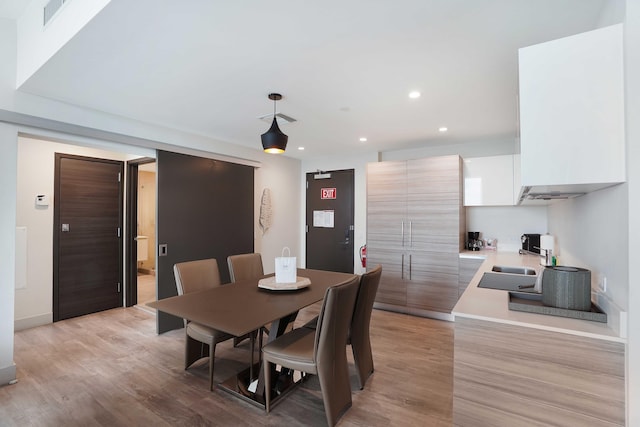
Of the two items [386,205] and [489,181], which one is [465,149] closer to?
[489,181]

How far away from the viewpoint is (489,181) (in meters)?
4.04

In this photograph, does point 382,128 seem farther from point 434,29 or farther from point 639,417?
point 639,417

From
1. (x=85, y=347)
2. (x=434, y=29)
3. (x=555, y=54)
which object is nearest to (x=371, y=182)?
(x=434, y=29)

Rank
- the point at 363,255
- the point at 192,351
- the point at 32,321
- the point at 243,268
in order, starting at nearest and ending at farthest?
1. the point at 192,351
2. the point at 243,268
3. the point at 32,321
4. the point at 363,255

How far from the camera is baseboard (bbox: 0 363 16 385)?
2.47 metres

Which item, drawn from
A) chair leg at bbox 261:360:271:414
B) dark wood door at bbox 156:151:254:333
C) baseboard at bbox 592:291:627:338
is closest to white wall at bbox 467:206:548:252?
baseboard at bbox 592:291:627:338

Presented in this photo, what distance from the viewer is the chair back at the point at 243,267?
10.3ft

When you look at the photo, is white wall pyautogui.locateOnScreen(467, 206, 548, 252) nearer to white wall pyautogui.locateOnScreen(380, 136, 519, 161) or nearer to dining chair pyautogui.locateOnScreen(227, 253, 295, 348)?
white wall pyautogui.locateOnScreen(380, 136, 519, 161)

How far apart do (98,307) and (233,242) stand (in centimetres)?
208

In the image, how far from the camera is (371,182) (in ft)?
15.1

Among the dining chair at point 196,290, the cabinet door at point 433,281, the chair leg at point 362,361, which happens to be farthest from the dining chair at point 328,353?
the cabinet door at point 433,281

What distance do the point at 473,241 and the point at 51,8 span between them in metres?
4.98

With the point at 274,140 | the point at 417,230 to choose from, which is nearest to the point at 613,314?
the point at 274,140

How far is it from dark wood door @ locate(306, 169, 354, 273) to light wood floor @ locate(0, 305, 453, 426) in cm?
189
